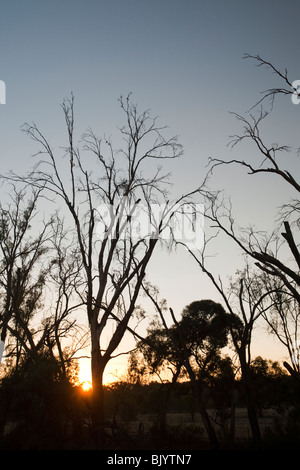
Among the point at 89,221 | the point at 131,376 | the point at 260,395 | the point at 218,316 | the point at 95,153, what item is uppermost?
the point at 95,153

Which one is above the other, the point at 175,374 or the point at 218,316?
the point at 218,316

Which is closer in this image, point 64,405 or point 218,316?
point 64,405

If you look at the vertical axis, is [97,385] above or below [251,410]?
above

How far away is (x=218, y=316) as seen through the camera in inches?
1123

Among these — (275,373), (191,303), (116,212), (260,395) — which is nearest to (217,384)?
(191,303)

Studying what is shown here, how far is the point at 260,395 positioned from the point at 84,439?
25.5 meters

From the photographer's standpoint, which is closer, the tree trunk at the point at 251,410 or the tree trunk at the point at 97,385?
the tree trunk at the point at 97,385

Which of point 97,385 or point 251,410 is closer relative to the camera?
point 97,385

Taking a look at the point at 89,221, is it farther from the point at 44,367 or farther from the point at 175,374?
the point at 175,374

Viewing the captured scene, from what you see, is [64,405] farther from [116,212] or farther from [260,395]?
[260,395]

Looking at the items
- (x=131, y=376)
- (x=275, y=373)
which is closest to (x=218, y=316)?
(x=131, y=376)

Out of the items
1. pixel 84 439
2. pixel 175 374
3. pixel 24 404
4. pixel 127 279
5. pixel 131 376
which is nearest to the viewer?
pixel 24 404

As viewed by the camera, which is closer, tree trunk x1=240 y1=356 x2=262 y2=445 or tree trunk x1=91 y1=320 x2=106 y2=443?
tree trunk x1=91 y1=320 x2=106 y2=443

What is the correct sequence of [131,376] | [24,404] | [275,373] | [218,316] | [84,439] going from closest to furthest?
1. [24,404]
2. [84,439]
3. [218,316]
4. [131,376]
5. [275,373]
